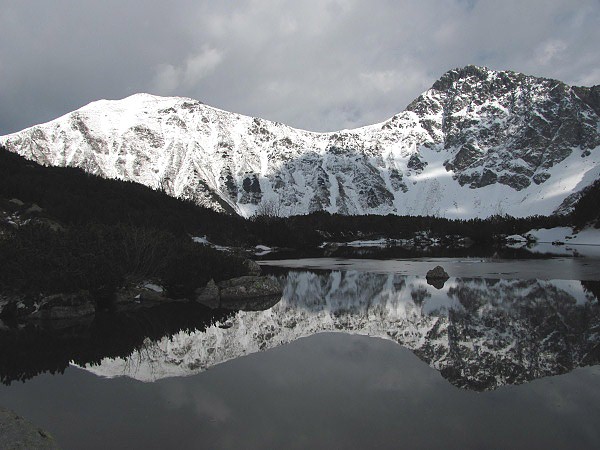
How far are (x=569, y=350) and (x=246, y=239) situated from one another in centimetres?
10298

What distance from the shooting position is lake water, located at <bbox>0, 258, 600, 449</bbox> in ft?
34.0

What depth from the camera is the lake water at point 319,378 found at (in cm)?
1038

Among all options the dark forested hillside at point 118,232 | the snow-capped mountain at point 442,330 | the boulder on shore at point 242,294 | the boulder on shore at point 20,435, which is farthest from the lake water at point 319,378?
the dark forested hillside at point 118,232

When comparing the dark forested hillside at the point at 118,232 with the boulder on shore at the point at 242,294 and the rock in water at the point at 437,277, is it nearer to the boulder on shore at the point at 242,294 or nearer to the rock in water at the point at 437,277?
the boulder on shore at the point at 242,294

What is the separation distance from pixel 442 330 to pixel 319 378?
785 cm

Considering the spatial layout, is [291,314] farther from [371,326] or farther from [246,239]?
[246,239]

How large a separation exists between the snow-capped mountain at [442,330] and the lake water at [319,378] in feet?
0.30

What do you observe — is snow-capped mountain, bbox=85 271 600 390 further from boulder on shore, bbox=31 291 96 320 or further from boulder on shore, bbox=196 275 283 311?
boulder on shore, bbox=31 291 96 320

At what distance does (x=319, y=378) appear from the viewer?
14477 mm

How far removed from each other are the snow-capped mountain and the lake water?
90 millimetres

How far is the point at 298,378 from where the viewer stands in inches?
570

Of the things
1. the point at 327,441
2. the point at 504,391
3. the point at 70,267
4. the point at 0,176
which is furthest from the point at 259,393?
the point at 0,176

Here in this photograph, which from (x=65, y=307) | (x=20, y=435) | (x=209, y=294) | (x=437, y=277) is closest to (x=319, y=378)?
(x=20, y=435)

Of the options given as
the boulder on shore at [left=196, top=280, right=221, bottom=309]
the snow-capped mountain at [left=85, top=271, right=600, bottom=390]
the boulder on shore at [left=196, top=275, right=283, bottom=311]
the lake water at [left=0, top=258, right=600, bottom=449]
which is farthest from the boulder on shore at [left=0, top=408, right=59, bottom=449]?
the boulder on shore at [left=196, top=280, right=221, bottom=309]
